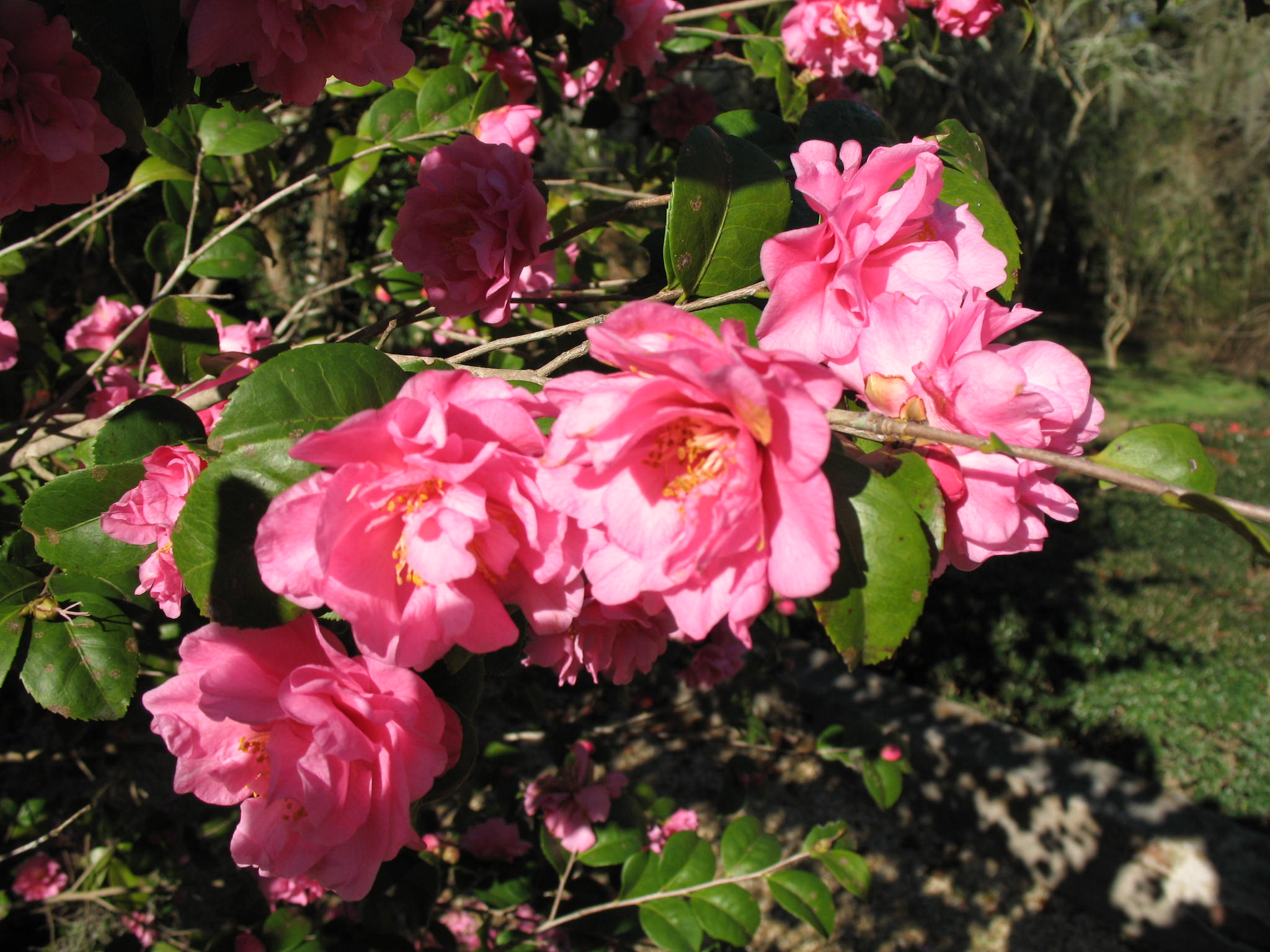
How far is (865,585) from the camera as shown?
65cm

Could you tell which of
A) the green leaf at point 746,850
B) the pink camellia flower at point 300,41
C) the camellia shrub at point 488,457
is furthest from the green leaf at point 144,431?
the green leaf at point 746,850

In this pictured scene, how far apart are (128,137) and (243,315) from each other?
387cm

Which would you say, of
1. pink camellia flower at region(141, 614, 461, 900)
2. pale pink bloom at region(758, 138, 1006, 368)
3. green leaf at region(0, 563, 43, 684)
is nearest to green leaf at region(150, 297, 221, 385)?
green leaf at region(0, 563, 43, 684)

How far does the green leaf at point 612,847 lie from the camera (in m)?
2.08

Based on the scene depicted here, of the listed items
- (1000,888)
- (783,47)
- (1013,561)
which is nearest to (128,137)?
(783,47)

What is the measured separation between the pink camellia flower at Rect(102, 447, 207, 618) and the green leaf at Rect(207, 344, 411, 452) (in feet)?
0.51

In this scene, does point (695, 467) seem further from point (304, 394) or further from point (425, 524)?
point (304, 394)

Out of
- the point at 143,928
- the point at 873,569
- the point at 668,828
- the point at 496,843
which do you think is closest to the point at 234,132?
the point at 873,569

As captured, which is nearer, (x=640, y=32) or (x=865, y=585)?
(x=865, y=585)

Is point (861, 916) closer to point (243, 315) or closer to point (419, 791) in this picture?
point (419, 791)

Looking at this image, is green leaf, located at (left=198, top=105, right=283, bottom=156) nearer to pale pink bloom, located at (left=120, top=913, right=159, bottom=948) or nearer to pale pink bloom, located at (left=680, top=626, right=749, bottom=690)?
pale pink bloom, located at (left=680, top=626, right=749, bottom=690)

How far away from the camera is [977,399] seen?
686 millimetres

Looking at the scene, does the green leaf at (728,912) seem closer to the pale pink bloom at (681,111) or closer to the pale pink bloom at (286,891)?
the pale pink bloom at (286,891)

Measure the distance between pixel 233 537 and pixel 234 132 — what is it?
1.19 metres
